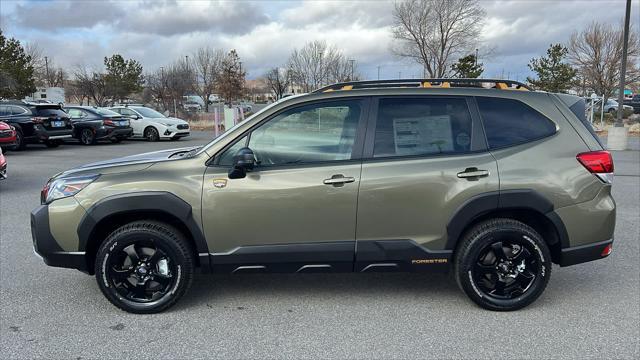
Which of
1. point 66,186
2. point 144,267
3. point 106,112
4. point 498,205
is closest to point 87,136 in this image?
point 106,112

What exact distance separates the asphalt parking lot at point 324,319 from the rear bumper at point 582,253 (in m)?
0.41

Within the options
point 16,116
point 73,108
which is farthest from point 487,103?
point 73,108

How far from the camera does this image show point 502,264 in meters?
3.71

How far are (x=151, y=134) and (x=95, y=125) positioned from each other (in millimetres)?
2615

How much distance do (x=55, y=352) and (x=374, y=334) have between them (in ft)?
7.21

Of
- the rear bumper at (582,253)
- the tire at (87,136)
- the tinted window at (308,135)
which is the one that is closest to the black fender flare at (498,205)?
the rear bumper at (582,253)

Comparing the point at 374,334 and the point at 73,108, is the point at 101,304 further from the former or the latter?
the point at 73,108

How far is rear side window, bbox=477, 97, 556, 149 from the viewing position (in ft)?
12.2

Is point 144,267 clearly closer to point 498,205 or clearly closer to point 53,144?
point 498,205

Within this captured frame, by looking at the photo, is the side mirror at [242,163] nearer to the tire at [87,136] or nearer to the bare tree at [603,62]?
the tire at [87,136]

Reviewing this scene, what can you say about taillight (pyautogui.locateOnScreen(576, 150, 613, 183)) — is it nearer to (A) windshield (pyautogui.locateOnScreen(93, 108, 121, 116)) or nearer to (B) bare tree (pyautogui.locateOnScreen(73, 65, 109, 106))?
(A) windshield (pyautogui.locateOnScreen(93, 108, 121, 116))

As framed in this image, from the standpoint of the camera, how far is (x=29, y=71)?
130ft

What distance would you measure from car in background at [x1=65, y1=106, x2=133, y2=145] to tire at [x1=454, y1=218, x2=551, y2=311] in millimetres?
17704

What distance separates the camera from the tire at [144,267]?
3.61m
